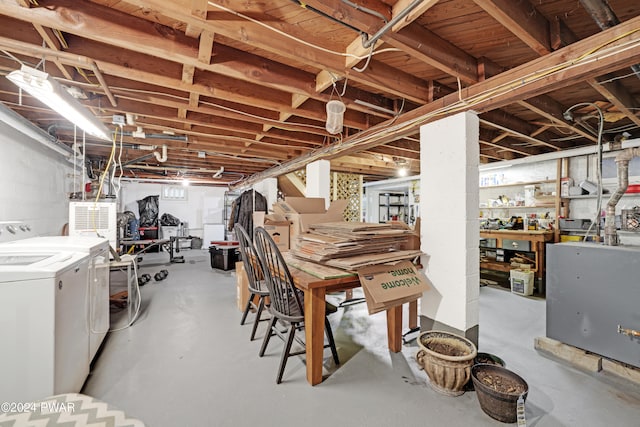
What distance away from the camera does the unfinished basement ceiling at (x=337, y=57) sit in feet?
4.88

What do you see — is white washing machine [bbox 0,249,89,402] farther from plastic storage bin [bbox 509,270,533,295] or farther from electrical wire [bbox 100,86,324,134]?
plastic storage bin [bbox 509,270,533,295]

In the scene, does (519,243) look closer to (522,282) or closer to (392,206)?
(522,282)

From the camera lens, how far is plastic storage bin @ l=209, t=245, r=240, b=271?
5504 mm

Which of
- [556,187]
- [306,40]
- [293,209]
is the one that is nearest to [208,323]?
[293,209]

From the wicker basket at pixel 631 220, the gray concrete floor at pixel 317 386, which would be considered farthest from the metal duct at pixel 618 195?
the gray concrete floor at pixel 317 386

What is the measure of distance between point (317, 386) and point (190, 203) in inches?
356

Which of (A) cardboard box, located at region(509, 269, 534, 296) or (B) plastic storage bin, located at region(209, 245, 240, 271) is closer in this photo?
(A) cardboard box, located at region(509, 269, 534, 296)

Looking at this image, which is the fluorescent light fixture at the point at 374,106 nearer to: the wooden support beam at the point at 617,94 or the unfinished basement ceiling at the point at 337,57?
the unfinished basement ceiling at the point at 337,57

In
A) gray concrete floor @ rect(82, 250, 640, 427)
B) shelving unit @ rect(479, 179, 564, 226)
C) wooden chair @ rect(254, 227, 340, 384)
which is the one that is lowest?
gray concrete floor @ rect(82, 250, 640, 427)

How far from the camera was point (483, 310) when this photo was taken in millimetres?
3320

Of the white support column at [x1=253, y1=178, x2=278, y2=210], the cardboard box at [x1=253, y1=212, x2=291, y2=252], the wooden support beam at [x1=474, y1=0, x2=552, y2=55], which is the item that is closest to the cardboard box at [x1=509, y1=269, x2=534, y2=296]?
the wooden support beam at [x1=474, y1=0, x2=552, y2=55]

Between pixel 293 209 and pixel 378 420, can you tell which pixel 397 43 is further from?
pixel 378 420

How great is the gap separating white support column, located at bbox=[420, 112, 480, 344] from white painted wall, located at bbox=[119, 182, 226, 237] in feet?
29.1

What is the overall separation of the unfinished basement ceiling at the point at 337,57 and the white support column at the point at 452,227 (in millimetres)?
274
